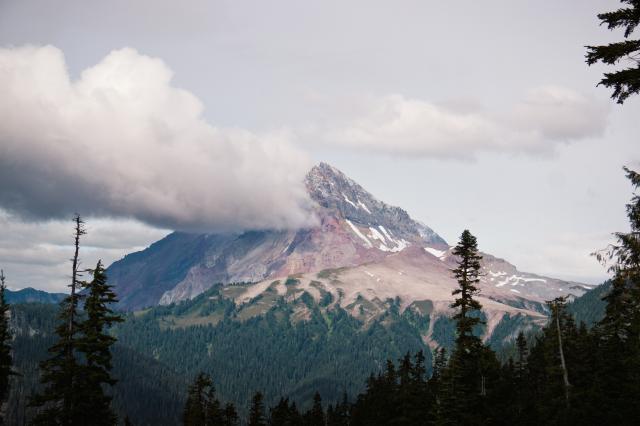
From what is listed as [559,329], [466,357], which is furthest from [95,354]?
[559,329]

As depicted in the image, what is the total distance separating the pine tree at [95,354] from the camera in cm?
3294

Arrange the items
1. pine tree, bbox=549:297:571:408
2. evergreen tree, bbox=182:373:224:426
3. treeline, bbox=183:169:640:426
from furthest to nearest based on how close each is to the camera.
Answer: evergreen tree, bbox=182:373:224:426 → pine tree, bbox=549:297:571:408 → treeline, bbox=183:169:640:426

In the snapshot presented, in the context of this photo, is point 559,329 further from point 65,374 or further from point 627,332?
point 65,374

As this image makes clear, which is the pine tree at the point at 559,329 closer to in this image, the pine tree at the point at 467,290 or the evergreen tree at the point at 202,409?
the pine tree at the point at 467,290

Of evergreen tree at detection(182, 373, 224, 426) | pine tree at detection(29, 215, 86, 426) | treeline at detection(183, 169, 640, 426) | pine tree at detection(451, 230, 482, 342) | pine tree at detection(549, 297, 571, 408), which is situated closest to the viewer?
pine tree at detection(29, 215, 86, 426)

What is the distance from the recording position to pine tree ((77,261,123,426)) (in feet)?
108

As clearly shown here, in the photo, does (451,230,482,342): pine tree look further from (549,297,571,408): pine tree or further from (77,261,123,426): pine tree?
(77,261,123,426): pine tree

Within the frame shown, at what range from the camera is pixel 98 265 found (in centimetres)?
3572

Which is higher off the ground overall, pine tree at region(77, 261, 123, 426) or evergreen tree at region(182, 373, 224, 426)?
pine tree at region(77, 261, 123, 426)

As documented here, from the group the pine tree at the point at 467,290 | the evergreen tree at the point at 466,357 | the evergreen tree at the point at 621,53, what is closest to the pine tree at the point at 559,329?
the evergreen tree at the point at 466,357

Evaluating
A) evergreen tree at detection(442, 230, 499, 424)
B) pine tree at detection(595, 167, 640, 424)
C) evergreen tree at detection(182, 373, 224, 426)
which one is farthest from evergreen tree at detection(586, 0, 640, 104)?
evergreen tree at detection(182, 373, 224, 426)

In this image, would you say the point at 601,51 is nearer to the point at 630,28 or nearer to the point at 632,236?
the point at 630,28

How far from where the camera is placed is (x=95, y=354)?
34.4 m

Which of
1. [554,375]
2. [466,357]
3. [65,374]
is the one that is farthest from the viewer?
[554,375]
